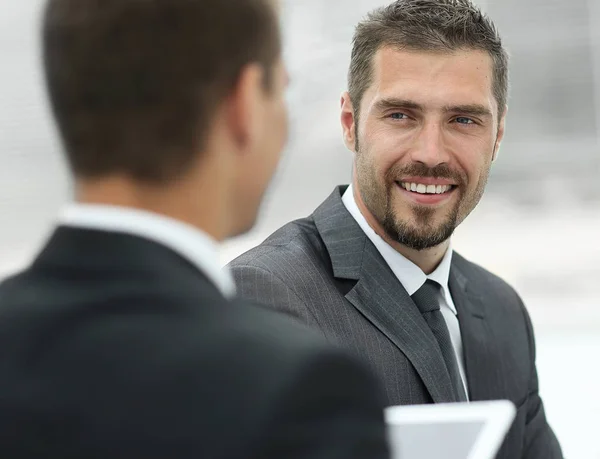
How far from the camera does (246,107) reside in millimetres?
680

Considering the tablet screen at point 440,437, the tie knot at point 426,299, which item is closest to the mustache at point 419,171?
the tie knot at point 426,299

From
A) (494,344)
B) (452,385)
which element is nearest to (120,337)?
(452,385)

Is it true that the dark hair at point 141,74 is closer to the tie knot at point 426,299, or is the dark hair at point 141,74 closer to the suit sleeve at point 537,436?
the tie knot at point 426,299

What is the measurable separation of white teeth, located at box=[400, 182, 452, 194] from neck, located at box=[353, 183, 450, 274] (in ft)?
0.29

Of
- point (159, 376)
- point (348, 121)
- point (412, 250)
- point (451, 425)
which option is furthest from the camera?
point (348, 121)

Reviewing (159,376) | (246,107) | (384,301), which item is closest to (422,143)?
(384,301)

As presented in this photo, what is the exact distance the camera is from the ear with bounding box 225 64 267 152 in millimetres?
674

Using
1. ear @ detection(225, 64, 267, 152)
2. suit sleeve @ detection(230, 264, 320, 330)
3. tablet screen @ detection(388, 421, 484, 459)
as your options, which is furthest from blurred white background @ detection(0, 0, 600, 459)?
ear @ detection(225, 64, 267, 152)

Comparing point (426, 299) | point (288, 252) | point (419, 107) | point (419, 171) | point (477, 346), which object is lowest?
point (477, 346)

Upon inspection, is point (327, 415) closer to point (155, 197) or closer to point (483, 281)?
point (155, 197)

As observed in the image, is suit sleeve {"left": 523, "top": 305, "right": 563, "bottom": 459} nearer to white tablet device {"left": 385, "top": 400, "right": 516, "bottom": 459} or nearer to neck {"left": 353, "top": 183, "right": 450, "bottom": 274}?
neck {"left": 353, "top": 183, "right": 450, "bottom": 274}

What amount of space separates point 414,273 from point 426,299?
54 millimetres

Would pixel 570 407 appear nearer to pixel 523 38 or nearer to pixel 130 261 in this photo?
pixel 523 38

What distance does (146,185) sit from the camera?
654 mm
